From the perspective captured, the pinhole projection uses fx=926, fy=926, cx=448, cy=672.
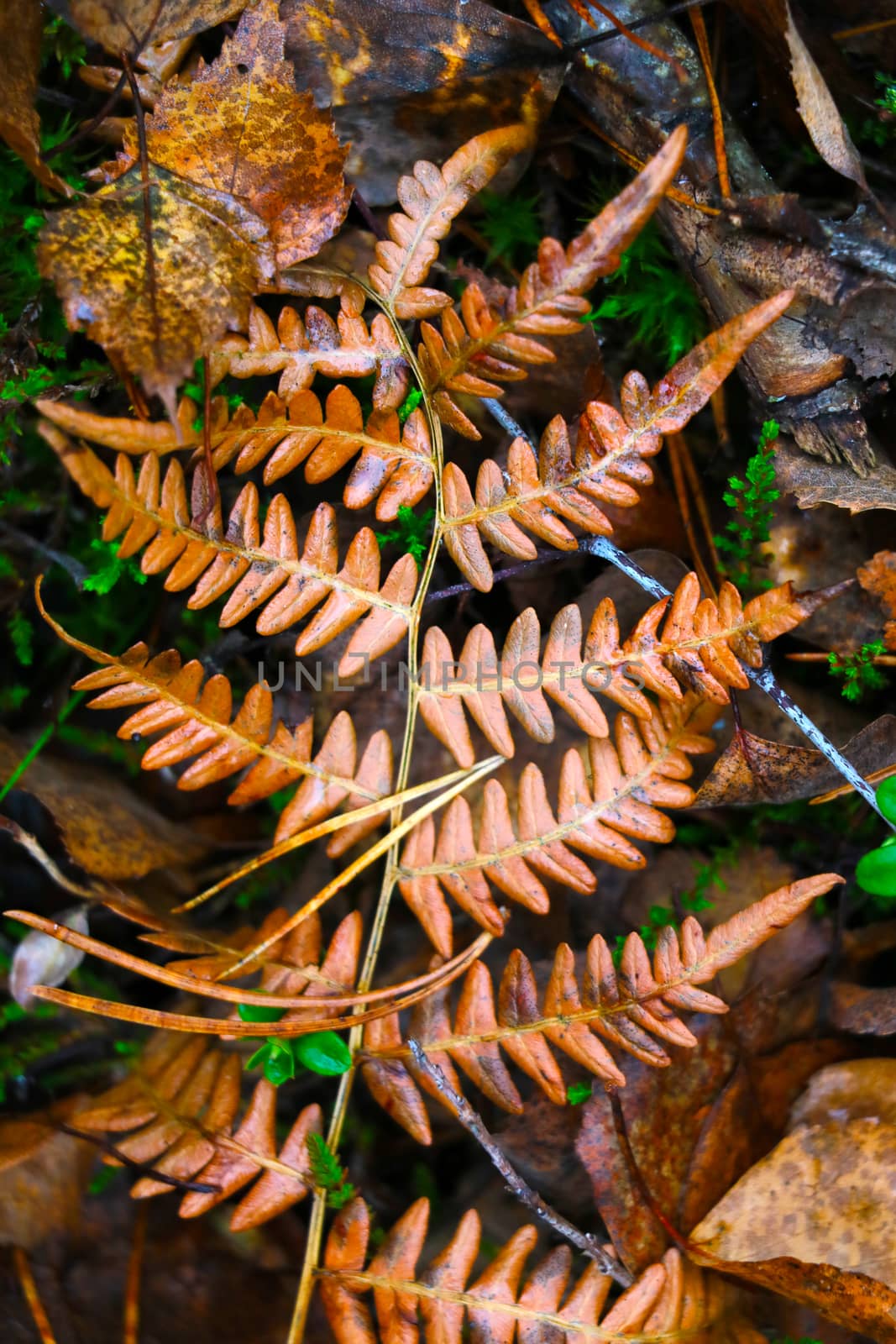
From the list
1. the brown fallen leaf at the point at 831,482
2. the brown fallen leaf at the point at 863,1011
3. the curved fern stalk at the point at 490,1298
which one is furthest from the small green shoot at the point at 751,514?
the curved fern stalk at the point at 490,1298

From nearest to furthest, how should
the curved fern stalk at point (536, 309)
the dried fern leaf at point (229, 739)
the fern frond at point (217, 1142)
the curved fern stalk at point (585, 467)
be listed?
the curved fern stalk at point (536, 309) → the curved fern stalk at point (585, 467) → the dried fern leaf at point (229, 739) → the fern frond at point (217, 1142)

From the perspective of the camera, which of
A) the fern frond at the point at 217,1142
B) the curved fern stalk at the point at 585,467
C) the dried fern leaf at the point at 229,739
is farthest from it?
the fern frond at the point at 217,1142

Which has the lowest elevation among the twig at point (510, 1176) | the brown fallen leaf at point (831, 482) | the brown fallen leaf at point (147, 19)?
the twig at point (510, 1176)

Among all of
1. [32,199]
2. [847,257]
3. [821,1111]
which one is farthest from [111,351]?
[821,1111]

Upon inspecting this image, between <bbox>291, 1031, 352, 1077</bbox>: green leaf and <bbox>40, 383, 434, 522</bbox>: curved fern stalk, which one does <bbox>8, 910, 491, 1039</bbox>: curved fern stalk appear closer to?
<bbox>291, 1031, 352, 1077</bbox>: green leaf

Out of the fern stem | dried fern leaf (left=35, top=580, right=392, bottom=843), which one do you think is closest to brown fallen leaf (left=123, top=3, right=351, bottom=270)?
dried fern leaf (left=35, top=580, right=392, bottom=843)

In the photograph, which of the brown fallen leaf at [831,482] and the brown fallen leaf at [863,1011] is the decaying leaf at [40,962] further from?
the brown fallen leaf at [831,482]

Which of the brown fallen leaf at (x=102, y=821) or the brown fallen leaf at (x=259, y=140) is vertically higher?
the brown fallen leaf at (x=259, y=140)
